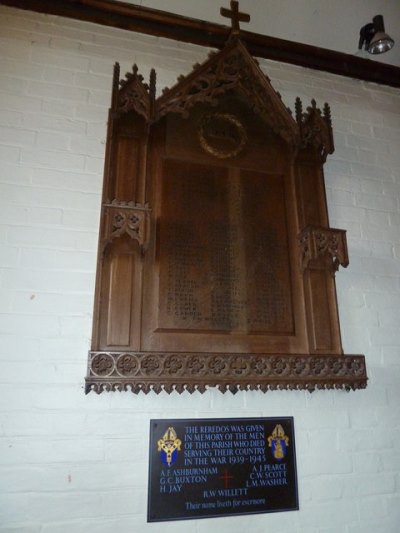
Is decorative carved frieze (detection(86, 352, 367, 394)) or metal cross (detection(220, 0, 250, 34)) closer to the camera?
decorative carved frieze (detection(86, 352, 367, 394))

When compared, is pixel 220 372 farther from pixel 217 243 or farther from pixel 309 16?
pixel 309 16

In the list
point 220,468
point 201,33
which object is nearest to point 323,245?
point 220,468

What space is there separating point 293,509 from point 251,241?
1204 mm

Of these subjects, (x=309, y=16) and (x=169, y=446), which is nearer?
(x=169, y=446)

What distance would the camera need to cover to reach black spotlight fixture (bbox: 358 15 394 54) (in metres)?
2.31

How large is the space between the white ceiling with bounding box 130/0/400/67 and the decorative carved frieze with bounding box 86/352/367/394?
1.94 metres

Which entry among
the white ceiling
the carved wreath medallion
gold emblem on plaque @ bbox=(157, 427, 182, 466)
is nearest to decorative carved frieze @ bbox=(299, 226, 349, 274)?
the carved wreath medallion

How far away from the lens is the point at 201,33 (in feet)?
7.73

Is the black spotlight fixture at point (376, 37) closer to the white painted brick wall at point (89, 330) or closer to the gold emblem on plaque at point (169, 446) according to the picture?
the white painted brick wall at point (89, 330)

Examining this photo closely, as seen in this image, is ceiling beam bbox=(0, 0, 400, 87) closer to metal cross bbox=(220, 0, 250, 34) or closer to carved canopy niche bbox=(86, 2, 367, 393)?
metal cross bbox=(220, 0, 250, 34)

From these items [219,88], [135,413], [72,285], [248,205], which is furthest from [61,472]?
[219,88]

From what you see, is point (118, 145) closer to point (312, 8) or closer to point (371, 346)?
point (312, 8)

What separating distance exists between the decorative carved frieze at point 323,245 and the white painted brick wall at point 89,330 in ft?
0.83

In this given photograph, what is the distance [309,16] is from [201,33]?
0.67 meters
